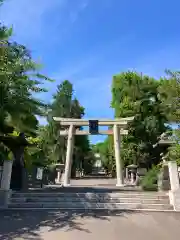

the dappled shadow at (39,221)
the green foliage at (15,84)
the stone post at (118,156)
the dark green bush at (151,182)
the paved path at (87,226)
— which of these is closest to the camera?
the paved path at (87,226)

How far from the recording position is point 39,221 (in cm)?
820

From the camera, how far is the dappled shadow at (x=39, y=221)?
695cm

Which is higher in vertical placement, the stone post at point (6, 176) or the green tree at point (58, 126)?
the green tree at point (58, 126)

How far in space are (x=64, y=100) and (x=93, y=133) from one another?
17.1 m

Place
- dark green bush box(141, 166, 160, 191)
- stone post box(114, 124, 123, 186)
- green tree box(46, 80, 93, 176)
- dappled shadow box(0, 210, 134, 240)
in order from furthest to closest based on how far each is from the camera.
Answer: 1. green tree box(46, 80, 93, 176)
2. stone post box(114, 124, 123, 186)
3. dark green bush box(141, 166, 160, 191)
4. dappled shadow box(0, 210, 134, 240)

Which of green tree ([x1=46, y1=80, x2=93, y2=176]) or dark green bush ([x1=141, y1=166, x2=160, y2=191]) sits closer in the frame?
dark green bush ([x1=141, y1=166, x2=160, y2=191])

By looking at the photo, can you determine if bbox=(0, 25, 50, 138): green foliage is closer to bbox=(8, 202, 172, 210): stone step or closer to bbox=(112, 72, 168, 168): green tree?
bbox=(8, 202, 172, 210): stone step

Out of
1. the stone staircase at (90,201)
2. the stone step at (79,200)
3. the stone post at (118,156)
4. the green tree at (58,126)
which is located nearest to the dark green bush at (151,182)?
the stone staircase at (90,201)

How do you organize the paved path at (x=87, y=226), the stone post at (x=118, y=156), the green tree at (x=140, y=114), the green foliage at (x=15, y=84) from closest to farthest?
the paved path at (x=87, y=226) → the green foliage at (x=15, y=84) → the stone post at (x=118, y=156) → the green tree at (x=140, y=114)

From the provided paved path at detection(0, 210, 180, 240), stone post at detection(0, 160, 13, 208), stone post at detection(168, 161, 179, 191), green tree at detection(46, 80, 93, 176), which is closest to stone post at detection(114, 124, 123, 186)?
stone post at detection(168, 161, 179, 191)

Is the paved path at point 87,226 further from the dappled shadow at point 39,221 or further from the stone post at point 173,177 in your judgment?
the stone post at point 173,177

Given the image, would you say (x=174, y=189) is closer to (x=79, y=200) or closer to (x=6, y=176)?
(x=79, y=200)

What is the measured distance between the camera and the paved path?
22.0ft

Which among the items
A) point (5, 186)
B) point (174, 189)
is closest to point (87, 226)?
point (174, 189)
